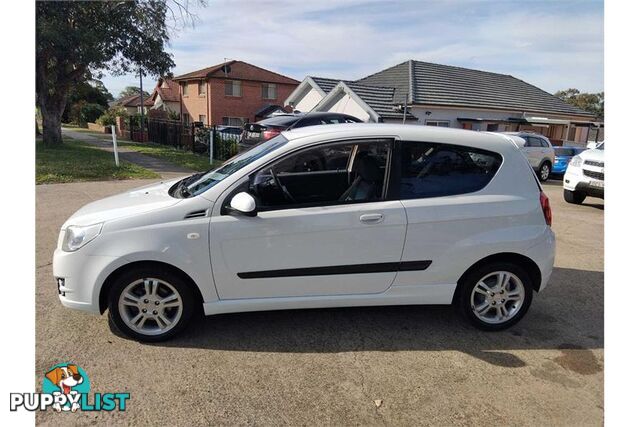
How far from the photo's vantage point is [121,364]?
10.3ft

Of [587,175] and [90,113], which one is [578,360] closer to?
[587,175]

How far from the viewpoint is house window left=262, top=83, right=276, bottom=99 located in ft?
119

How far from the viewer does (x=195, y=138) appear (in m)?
19.1

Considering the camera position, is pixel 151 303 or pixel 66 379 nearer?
pixel 66 379

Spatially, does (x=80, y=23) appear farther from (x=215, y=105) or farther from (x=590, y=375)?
(x=590, y=375)

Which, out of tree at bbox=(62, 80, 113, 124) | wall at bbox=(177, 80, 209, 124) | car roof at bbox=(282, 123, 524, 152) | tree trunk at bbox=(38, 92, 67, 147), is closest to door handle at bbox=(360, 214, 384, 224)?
car roof at bbox=(282, 123, 524, 152)

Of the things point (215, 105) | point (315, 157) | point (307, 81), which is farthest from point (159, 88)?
point (315, 157)

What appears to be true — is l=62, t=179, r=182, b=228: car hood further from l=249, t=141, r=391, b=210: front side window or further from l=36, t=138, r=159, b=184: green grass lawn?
l=36, t=138, r=159, b=184: green grass lawn

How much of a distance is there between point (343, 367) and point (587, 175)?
349 inches

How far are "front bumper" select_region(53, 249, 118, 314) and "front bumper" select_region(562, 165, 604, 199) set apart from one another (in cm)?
985

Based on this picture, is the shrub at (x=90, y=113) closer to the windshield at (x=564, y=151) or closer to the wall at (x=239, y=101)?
the wall at (x=239, y=101)

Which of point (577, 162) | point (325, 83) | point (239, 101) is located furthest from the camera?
point (239, 101)

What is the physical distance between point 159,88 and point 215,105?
1781 cm

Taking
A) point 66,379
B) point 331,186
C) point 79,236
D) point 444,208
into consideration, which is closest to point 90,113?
point 79,236
